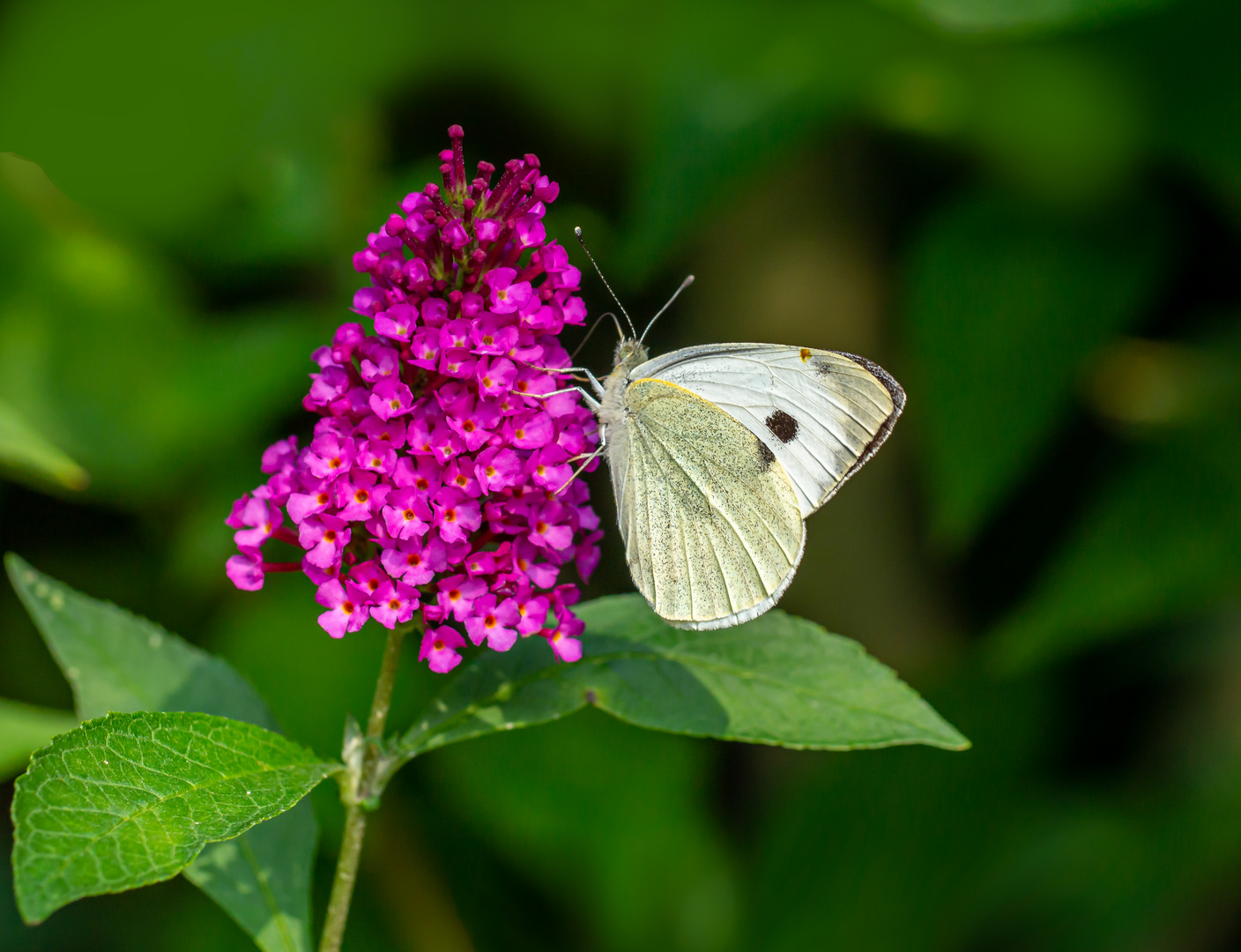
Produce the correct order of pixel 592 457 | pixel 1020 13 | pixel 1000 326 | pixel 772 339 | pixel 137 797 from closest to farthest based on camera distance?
pixel 137 797, pixel 592 457, pixel 1020 13, pixel 1000 326, pixel 772 339

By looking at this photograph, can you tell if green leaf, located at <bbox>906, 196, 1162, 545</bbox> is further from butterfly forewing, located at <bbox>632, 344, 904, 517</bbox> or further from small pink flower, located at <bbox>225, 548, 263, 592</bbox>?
small pink flower, located at <bbox>225, 548, 263, 592</bbox>

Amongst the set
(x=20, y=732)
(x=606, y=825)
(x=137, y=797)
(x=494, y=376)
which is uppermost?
(x=494, y=376)

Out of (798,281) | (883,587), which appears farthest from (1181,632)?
(798,281)

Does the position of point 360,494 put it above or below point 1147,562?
above

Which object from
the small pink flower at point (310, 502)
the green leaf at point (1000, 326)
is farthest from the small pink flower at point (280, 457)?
the green leaf at point (1000, 326)

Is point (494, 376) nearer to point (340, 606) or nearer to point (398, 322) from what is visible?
point (398, 322)

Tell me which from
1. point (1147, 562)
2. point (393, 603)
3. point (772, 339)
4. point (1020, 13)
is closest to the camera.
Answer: point (393, 603)

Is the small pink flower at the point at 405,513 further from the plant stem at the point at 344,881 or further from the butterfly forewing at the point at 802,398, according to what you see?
the butterfly forewing at the point at 802,398

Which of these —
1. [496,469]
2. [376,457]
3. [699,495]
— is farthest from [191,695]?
[699,495]
